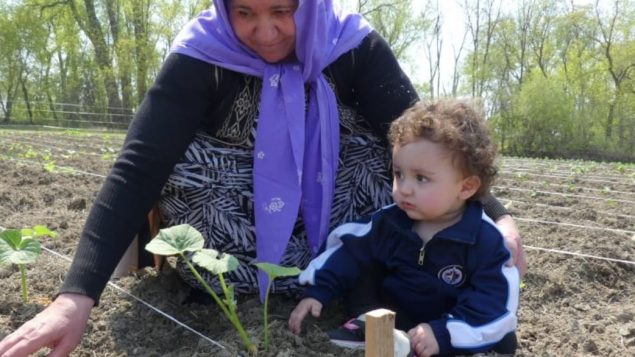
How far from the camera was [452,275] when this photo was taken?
1587 mm

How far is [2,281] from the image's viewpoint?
2.00 m

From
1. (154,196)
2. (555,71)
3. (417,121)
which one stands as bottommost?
(154,196)

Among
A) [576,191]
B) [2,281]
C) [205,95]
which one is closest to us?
[205,95]

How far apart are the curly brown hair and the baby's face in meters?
0.02

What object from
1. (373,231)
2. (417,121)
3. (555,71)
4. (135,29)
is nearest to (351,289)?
(373,231)

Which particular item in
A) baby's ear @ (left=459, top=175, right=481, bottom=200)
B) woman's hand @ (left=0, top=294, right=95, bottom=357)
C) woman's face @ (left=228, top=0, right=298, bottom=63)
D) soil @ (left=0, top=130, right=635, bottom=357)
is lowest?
soil @ (left=0, top=130, right=635, bottom=357)

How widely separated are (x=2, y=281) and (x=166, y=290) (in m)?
0.54

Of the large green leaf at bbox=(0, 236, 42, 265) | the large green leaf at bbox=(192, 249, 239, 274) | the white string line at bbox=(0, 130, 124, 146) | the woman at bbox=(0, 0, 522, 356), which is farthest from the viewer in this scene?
the white string line at bbox=(0, 130, 124, 146)

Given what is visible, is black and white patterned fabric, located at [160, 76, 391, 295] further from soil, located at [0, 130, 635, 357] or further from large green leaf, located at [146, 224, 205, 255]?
large green leaf, located at [146, 224, 205, 255]

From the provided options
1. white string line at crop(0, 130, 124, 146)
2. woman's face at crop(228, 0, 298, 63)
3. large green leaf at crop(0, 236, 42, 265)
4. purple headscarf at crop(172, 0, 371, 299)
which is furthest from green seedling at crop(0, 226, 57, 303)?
white string line at crop(0, 130, 124, 146)

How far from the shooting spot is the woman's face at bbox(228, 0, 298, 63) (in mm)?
1749

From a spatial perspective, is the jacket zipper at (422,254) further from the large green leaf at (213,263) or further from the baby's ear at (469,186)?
the large green leaf at (213,263)

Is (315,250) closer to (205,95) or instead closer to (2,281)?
(205,95)

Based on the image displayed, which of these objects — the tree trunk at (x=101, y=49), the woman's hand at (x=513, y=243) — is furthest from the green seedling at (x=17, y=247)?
the tree trunk at (x=101, y=49)
